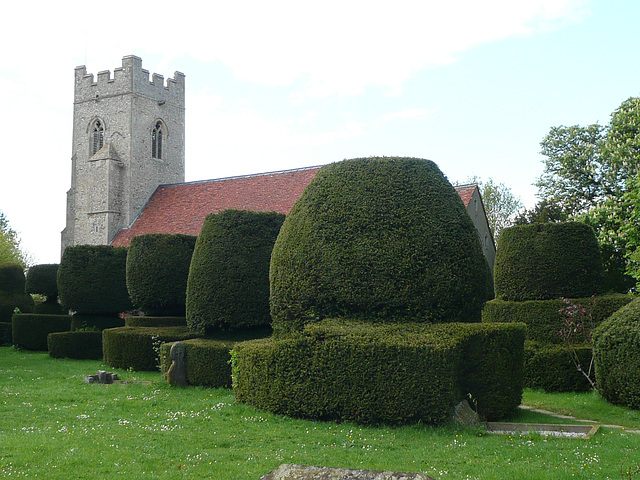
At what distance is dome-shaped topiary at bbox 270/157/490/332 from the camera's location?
28.9 feet

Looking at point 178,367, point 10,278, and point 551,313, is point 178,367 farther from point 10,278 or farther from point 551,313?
point 10,278

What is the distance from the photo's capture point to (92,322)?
2114cm

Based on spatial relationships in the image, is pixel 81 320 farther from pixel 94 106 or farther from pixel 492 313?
pixel 94 106

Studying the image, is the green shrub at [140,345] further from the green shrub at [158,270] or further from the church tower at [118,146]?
the church tower at [118,146]

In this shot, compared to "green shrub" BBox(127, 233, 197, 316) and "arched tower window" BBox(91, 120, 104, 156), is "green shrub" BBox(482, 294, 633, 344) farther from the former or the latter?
"arched tower window" BBox(91, 120, 104, 156)

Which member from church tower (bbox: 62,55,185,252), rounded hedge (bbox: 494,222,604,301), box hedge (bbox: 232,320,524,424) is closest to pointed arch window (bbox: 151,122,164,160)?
church tower (bbox: 62,55,185,252)

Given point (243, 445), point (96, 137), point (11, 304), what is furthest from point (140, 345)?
point (96, 137)

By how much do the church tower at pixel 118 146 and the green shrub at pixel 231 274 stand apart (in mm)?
23433

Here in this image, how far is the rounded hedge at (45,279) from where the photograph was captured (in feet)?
80.1

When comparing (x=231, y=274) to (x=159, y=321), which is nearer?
(x=231, y=274)

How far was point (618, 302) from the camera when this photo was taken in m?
12.7

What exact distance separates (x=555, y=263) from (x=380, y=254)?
6275 mm

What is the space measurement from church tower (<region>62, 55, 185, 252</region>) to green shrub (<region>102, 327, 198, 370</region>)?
21024 millimetres

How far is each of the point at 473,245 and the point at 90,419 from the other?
245 inches
